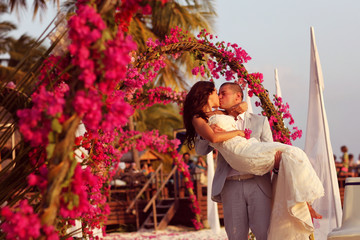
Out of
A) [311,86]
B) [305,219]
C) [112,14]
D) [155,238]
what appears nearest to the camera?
[112,14]

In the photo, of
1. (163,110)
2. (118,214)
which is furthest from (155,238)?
(163,110)

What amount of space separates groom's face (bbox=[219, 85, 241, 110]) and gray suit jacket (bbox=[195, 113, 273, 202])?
253 mm

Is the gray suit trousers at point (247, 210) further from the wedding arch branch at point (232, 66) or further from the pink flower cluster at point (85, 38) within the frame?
the pink flower cluster at point (85, 38)

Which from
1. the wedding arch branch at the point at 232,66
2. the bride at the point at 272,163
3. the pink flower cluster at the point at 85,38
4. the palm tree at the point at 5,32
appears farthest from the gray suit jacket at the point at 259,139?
the palm tree at the point at 5,32

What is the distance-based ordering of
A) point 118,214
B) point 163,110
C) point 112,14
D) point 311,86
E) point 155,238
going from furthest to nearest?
point 163,110, point 118,214, point 155,238, point 311,86, point 112,14

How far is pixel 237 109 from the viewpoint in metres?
4.02

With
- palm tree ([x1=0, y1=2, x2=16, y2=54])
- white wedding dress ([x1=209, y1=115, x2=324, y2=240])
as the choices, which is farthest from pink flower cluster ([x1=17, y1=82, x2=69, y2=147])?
palm tree ([x1=0, y1=2, x2=16, y2=54])

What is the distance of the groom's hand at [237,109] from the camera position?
399 centimetres

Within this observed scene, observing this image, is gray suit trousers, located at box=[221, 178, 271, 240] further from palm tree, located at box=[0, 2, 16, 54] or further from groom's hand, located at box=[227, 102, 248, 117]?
palm tree, located at box=[0, 2, 16, 54]

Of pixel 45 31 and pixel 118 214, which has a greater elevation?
pixel 45 31

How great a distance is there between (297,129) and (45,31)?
4153 millimetres

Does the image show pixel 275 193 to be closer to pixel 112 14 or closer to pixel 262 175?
pixel 262 175

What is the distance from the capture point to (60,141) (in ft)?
6.35

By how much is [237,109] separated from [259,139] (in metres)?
0.38
